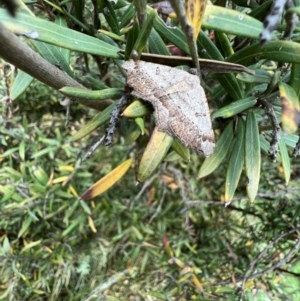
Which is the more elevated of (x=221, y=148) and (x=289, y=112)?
(x=289, y=112)

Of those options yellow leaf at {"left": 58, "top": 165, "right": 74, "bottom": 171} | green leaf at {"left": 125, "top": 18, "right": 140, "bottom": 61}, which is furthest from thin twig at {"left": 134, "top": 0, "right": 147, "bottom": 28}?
yellow leaf at {"left": 58, "top": 165, "right": 74, "bottom": 171}

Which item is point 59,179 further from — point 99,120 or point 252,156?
point 252,156

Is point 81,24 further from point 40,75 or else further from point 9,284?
point 9,284

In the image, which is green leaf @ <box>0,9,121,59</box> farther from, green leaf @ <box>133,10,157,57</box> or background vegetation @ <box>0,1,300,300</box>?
background vegetation @ <box>0,1,300,300</box>

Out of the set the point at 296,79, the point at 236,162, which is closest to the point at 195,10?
the point at 296,79

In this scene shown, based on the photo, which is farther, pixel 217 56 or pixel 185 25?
pixel 217 56

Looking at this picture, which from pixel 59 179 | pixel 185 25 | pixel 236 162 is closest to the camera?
pixel 185 25

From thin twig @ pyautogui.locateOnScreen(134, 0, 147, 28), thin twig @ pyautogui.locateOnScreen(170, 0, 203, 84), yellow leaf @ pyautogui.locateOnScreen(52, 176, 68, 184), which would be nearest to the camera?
thin twig @ pyautogui.locateOnScreen(170, 0, 203, 84)
